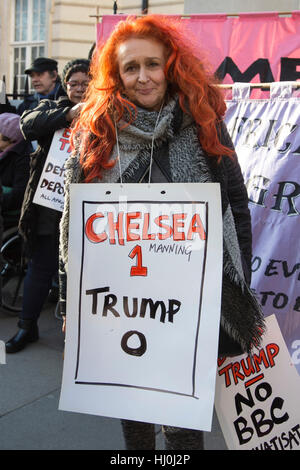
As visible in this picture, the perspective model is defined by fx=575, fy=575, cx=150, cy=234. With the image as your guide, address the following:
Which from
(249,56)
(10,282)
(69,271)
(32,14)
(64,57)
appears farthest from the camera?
(32,14)

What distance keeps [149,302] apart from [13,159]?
300 cm

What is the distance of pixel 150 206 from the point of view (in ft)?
6.08

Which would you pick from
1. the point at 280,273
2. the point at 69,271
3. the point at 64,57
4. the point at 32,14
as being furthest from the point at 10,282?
the point at 32,14

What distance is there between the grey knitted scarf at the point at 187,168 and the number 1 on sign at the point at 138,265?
0.24m

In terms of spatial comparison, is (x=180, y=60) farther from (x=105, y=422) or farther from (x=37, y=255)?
(x=37, y=255)

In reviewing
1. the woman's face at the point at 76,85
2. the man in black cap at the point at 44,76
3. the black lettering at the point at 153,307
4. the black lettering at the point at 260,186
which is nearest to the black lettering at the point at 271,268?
the black lettering at the point at 260,186

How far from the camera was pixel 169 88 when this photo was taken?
202cm

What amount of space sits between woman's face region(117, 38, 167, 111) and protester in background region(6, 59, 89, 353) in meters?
1.52

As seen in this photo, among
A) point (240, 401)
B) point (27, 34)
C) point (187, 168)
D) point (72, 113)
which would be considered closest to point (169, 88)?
point (187, 168)

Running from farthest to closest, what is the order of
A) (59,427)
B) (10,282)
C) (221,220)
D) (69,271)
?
(10,282) < (59,427) < (69,271) < (221,220)

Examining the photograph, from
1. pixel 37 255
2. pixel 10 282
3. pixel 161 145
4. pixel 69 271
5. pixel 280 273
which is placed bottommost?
pixel 10 282

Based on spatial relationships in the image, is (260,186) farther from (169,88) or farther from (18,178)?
(18,178)

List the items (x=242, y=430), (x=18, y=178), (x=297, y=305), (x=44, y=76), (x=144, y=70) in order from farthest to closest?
(x=44, y=76), (x=18, y=178), (x=297, y=305), (x=242, y=430), (x=144, y=70)

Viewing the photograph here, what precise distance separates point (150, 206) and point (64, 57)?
1040 centimetres
